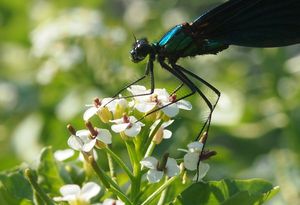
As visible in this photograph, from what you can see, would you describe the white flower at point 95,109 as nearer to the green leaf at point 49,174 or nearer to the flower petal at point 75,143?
the flower petal at point 75,143

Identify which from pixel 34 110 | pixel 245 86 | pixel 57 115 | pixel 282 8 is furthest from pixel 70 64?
pixel 282 8

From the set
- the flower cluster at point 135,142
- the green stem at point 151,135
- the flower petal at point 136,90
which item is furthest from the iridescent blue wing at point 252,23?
the green stem at point 151,135

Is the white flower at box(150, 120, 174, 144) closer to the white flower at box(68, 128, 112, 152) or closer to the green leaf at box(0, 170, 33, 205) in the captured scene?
the white flower at box(68, 128, 112, 152)

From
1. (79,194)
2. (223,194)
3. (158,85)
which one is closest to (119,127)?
(79,194)

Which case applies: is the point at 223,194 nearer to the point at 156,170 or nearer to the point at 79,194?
the point at 156,170

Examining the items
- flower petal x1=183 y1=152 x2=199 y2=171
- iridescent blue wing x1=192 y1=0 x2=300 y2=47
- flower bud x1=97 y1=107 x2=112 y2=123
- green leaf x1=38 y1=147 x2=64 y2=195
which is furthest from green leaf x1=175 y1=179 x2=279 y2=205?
iridescent blue wing x1=192 y1=0 x2=300 y2=47

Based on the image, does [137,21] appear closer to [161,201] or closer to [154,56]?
[154,56]
